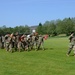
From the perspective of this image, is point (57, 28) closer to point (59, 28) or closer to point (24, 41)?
point (59, 28)

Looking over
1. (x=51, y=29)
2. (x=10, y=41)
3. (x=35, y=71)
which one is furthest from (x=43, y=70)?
(x=51, y=29)

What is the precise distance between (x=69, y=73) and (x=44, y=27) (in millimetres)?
165836

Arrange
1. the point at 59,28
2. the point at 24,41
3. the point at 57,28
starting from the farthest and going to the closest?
the point at 57,28
the point at 59,28
the point at 24,41

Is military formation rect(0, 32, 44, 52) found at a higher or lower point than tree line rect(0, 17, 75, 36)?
higher

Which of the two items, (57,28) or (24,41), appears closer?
(24,41)

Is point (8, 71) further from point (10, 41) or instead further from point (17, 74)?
point (10, 41)

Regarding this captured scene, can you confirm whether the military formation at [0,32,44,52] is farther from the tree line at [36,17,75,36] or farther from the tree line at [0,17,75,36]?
the tree line at [36,17,75,36]

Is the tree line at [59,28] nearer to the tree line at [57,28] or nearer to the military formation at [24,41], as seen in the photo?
the tree line at [57,28]

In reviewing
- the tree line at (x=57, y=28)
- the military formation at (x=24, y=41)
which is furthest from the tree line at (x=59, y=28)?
the military formation at (x=24, y=41)

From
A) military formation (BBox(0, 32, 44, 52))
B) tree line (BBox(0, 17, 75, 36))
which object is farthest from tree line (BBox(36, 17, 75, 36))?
military formation (BBox(0, 32, 44, 52))

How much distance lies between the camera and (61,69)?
1773 centimetres

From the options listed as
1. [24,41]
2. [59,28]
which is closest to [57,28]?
[59,28]

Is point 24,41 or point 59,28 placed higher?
point 24,41

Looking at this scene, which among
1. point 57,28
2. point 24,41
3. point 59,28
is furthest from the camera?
point 57,28
